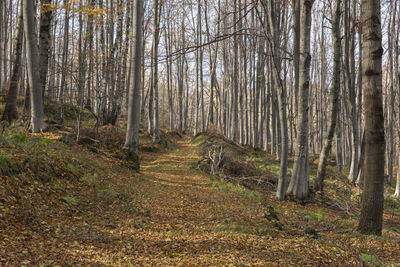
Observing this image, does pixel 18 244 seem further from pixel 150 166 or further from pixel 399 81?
pixel 399 81

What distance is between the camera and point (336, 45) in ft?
34.1

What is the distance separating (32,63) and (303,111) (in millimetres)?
8445

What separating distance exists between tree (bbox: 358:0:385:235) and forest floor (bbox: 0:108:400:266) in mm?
703

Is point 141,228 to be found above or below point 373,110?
below

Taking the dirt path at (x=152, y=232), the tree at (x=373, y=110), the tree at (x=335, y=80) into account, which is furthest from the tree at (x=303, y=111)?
the tree at (x=373, y=110)

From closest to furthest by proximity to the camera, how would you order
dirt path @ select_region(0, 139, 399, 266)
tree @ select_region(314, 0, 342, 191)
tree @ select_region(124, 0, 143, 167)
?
dirt path @ select_region(0, 139, 399, 266)
tree @ select_region(124, 0, 143, 167)
tree @ select_region(314, 0, 342, 191)

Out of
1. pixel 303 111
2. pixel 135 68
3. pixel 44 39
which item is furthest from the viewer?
pixel 44 39

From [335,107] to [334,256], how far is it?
7.62 meters

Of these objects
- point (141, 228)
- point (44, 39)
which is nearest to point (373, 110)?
point (141, 228)

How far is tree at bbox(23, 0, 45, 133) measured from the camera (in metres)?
8.36

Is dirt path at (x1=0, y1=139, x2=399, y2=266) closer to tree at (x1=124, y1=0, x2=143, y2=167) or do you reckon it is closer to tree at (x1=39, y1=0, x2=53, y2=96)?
tree at (x1=124, y1=0, x2=143, y2=167)

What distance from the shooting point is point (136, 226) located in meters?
4.87

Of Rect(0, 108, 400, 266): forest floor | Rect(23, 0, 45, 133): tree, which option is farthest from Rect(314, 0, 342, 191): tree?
Rect(23, 0, 45, 133): tree

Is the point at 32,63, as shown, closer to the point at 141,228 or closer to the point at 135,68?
the point at 135,68
